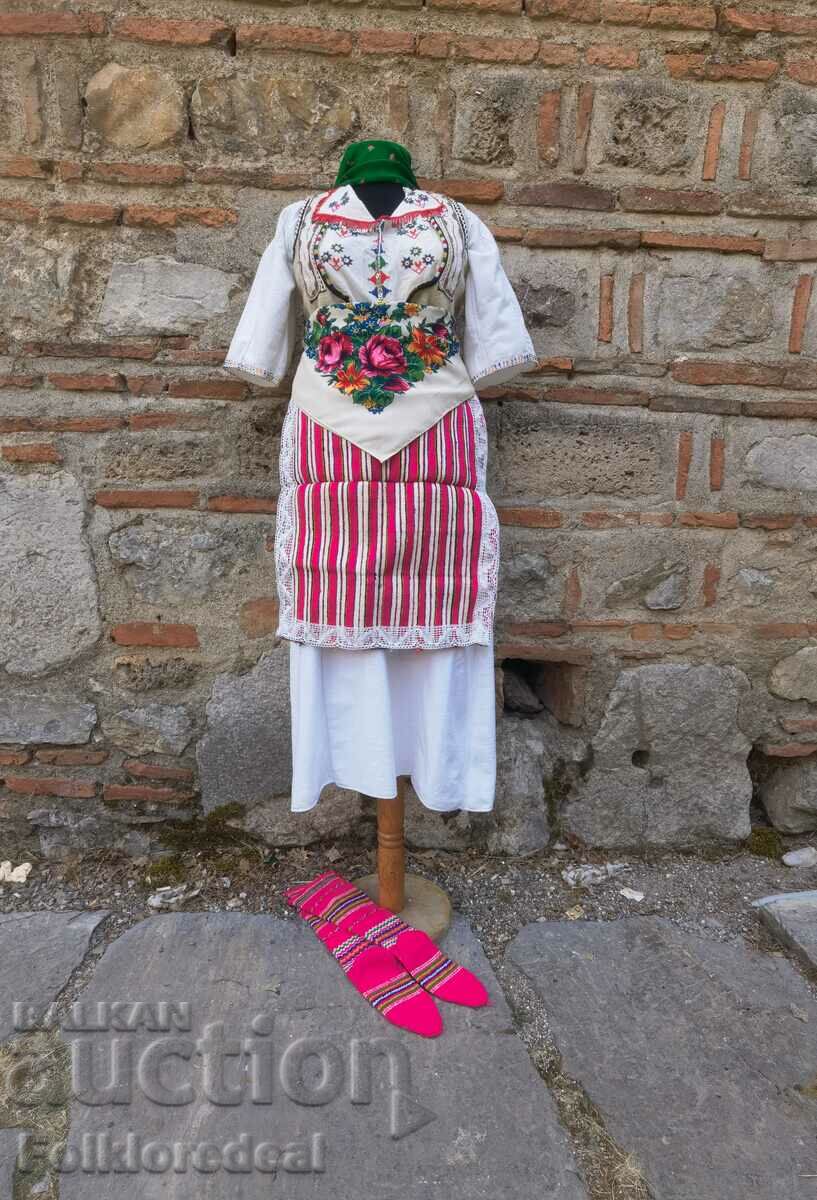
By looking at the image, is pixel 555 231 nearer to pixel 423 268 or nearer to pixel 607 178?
pixel 607 178

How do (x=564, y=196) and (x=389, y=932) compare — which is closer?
(x=389, y=932)

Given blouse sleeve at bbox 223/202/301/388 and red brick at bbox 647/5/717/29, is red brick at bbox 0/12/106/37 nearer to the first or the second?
blouse sleeve at bbox 223/202/301/388

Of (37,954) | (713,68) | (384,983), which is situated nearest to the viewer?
(384,983)

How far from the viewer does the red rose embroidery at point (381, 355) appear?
62.1 inches

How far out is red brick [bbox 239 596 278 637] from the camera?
2.11 meters

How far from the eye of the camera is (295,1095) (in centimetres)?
140

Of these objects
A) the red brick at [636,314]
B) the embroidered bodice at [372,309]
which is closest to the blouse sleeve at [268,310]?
the embroidered bodice at [372,309]

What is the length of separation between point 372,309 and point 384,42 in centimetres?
82

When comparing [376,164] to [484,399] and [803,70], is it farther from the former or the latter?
[803,70]

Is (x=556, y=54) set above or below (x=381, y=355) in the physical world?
above

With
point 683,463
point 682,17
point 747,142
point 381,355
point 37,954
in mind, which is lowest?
point 37,954

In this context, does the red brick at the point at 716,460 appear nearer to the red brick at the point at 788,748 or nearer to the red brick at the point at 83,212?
the red brick at the point at 788,748

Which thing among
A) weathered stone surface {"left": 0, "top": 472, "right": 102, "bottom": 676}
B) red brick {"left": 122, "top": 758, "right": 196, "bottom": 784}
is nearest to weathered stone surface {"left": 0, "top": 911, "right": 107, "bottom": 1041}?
red brick {"left": 122, "top": 758, "right": 196, "bottom": 784}

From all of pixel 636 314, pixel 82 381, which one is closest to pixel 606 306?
pixel 636 314
